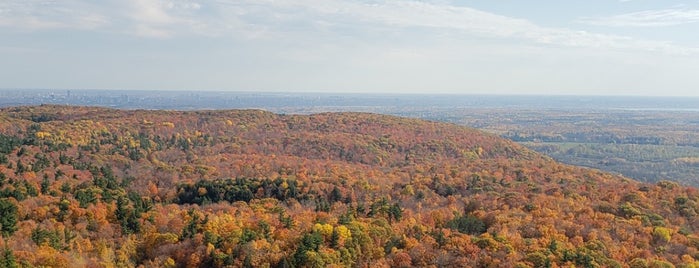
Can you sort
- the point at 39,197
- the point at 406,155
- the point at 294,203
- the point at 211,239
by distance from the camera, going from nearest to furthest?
the point at 211,239 → the point at 39,197 → the point at 294,203 → the point at 406,155

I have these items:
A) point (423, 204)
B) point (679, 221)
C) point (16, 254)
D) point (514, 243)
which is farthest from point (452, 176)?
point (16, 254)

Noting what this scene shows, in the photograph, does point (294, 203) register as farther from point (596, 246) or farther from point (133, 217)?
point (596, 246)

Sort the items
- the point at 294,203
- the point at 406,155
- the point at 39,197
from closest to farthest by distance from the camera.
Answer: the point at 39,197, the point at 294,203, the point at 406,155

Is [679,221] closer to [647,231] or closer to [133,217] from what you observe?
[647,231]

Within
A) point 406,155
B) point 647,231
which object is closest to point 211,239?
point 647,231

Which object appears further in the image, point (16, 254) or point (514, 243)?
point (514, 243)

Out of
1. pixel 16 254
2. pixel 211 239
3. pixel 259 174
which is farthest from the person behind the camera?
pixel 259 174
